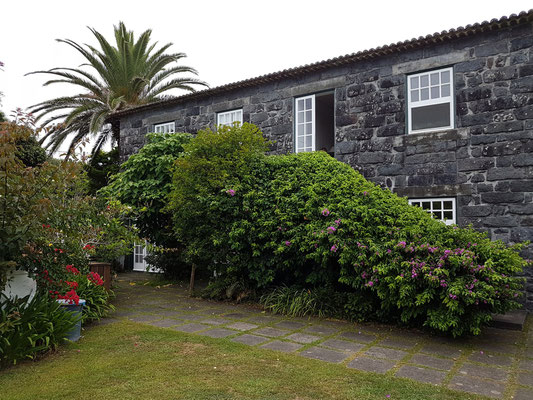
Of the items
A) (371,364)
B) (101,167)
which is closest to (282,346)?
(371,364)

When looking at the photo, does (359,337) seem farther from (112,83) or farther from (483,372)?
(112,83)

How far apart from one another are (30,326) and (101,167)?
12.8 m

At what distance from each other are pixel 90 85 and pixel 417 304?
1554cm

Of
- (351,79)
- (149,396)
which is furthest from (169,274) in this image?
(149,396)

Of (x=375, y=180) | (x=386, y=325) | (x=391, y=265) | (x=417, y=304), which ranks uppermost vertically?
(x=375, y=180)

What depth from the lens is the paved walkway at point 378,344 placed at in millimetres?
4297

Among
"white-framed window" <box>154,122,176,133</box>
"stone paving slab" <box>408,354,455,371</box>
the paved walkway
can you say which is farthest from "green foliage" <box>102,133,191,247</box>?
"stone paving slab" <box>408,354,455,371</box>

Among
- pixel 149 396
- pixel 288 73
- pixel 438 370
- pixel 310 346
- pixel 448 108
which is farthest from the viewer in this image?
pixel 288 73

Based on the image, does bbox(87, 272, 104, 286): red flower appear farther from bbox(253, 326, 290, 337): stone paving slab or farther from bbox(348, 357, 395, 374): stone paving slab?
bbox(348, 357, 395, 374): stone paving slab

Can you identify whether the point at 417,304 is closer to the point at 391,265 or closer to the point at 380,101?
the point at 391,265

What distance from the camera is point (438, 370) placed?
450 cm

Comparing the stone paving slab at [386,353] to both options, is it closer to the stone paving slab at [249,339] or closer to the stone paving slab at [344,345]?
the stone paving slab at [344,345]

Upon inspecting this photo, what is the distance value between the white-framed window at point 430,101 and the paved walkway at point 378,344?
4130mm

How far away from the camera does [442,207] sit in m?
8.43
